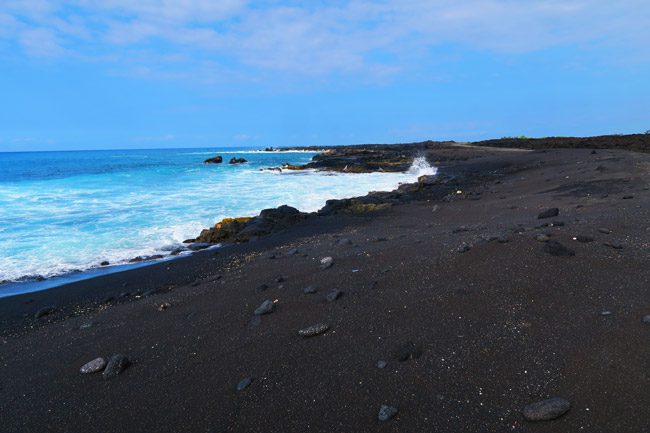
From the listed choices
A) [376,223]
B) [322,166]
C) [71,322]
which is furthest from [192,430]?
[322,166]

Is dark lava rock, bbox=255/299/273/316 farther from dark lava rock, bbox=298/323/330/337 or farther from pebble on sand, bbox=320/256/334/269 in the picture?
pebble on sand, bbox=320/256/334/269

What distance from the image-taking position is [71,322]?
5.11 metres

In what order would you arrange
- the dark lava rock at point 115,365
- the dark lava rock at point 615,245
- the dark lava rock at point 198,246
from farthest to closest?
1. the dark lava rock at point 198,246
2. the dark lava rock at point 615,245
3. the dark lava rock at point 115,365

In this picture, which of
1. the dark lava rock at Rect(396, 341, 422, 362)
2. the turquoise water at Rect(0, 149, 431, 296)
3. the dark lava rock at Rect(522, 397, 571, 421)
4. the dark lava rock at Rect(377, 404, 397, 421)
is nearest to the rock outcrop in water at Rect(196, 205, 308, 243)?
the turquoise water at Rect(0, 149, 431, 296)

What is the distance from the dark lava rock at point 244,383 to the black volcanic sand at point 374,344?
3.1 inches

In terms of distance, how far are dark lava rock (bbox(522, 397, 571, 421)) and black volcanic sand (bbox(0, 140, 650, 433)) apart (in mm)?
33

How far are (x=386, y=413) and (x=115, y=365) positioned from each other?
8.07 ft

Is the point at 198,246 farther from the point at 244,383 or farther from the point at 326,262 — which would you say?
the point at 244,383

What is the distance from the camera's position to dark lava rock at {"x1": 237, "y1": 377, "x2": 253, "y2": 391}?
307 cm

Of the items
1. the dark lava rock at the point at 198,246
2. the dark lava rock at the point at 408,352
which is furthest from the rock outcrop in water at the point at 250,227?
the dark lava rock at the point at 408,352

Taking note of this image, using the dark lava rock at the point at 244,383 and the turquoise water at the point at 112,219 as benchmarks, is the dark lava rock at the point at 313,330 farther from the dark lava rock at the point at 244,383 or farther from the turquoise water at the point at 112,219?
the turquoise water at the point at 112,219

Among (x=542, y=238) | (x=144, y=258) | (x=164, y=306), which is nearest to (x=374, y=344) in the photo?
(x=542, y=238)

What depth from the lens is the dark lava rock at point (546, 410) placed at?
2.38 meters

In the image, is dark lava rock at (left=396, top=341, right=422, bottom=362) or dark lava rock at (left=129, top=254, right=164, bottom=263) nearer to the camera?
dark lava rock at (left=396, top=341, right=422, bottom=362)
